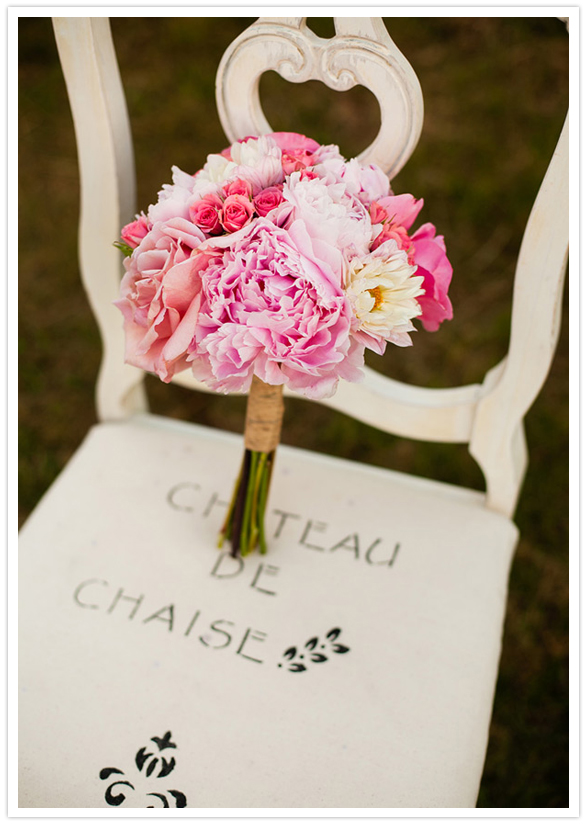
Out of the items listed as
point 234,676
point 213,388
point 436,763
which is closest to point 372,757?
point 436,763

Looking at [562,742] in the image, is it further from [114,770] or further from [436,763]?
[114,770]

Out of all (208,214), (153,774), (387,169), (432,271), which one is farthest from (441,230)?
(153,774)

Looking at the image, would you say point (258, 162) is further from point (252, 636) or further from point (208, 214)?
point (252, 636)

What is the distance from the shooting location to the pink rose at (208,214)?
74 centimetres

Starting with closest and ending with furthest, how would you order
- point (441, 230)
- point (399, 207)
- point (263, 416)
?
point (399, 207)
point (263, 416)
point (441, 230)

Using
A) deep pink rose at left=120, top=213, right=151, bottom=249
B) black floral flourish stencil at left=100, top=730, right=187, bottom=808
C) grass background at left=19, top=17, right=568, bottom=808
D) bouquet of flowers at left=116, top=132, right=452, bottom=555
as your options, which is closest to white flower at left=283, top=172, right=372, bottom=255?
bouquet of flowers at left=116, top=132, right=452, bottom=555

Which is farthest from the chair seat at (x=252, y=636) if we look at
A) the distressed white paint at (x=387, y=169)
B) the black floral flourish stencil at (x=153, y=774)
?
the distressed white paint at (x=387, y=169)

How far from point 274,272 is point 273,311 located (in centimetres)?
4

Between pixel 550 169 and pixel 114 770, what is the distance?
31.6 inches

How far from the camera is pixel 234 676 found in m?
0.94

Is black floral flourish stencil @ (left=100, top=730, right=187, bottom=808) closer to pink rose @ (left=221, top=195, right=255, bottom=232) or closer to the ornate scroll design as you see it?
pink rose @ (left=221, top=195, right=255, bottom=232)

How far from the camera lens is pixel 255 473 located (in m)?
0.97

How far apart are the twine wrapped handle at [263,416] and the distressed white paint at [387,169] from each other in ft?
0.57

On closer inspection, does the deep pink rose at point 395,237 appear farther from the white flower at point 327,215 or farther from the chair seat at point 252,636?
the chair seat at point 252,636
